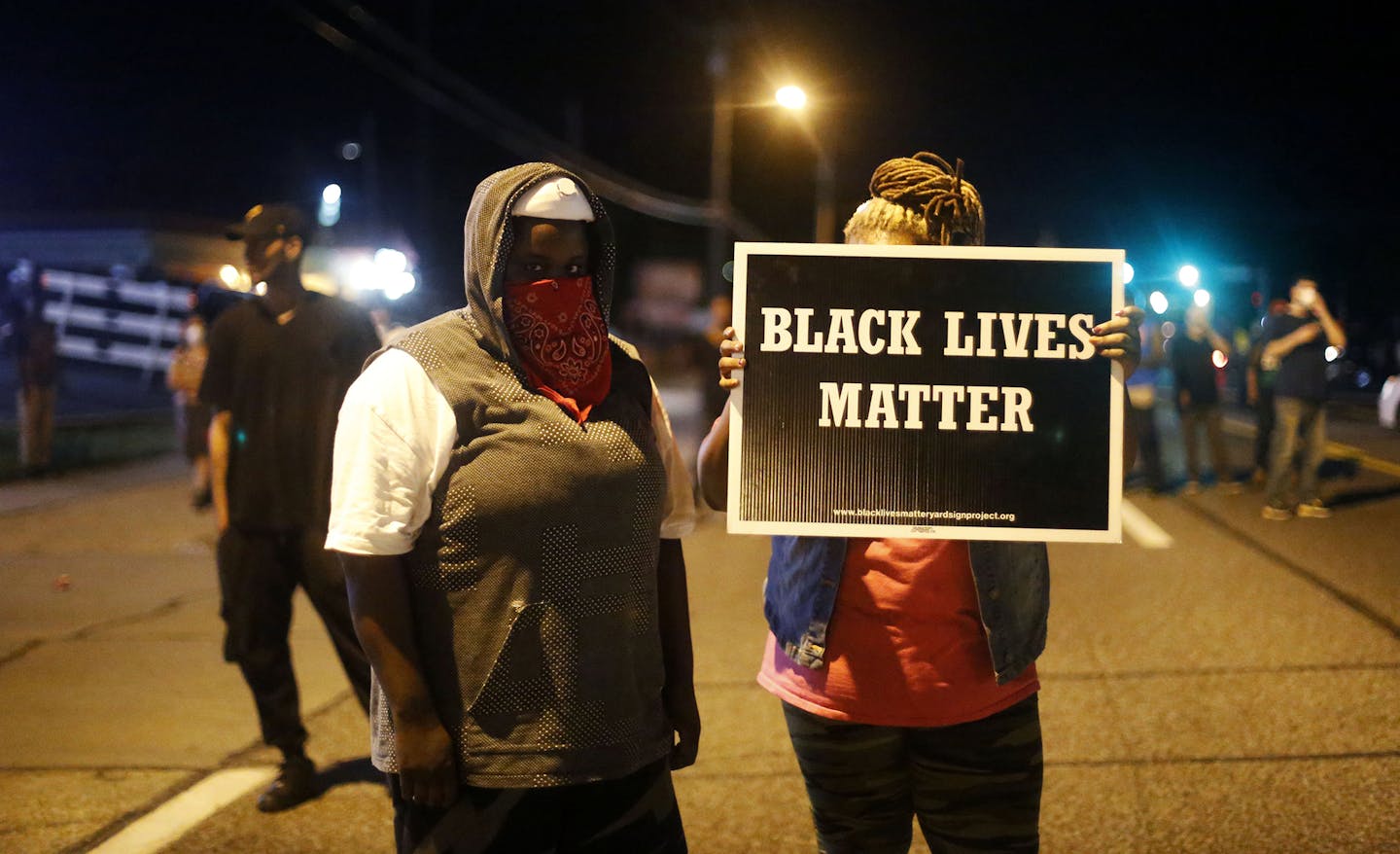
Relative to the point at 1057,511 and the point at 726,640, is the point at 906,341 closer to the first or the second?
the point at 1057,511

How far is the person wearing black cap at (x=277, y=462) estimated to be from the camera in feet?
14.6

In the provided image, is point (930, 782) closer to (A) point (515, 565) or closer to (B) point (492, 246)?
(A) point (515, 565)

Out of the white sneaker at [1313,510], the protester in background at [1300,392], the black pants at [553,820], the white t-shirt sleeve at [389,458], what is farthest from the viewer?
the white sneaker at [1313,510]

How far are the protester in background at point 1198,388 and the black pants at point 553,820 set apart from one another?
1173cm

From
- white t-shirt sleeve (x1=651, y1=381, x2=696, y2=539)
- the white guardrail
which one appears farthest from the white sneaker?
the white guardrail

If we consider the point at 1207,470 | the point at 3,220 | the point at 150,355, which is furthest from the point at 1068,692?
the point at 3,220

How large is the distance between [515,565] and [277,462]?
8.11ft

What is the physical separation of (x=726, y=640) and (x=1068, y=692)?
1.90 metres

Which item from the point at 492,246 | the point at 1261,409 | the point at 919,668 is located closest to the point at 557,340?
the point at 492,246

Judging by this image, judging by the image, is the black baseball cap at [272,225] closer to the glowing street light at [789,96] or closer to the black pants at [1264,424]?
the black pants at [1264,424]

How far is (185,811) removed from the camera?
14.9 ft

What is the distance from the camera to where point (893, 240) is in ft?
8.82

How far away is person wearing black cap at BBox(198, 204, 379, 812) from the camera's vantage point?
4457 millimetres

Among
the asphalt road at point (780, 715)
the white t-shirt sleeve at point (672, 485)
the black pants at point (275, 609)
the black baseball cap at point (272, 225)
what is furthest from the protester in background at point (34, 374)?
the white t-shirt sleeve at point (672, 485)
